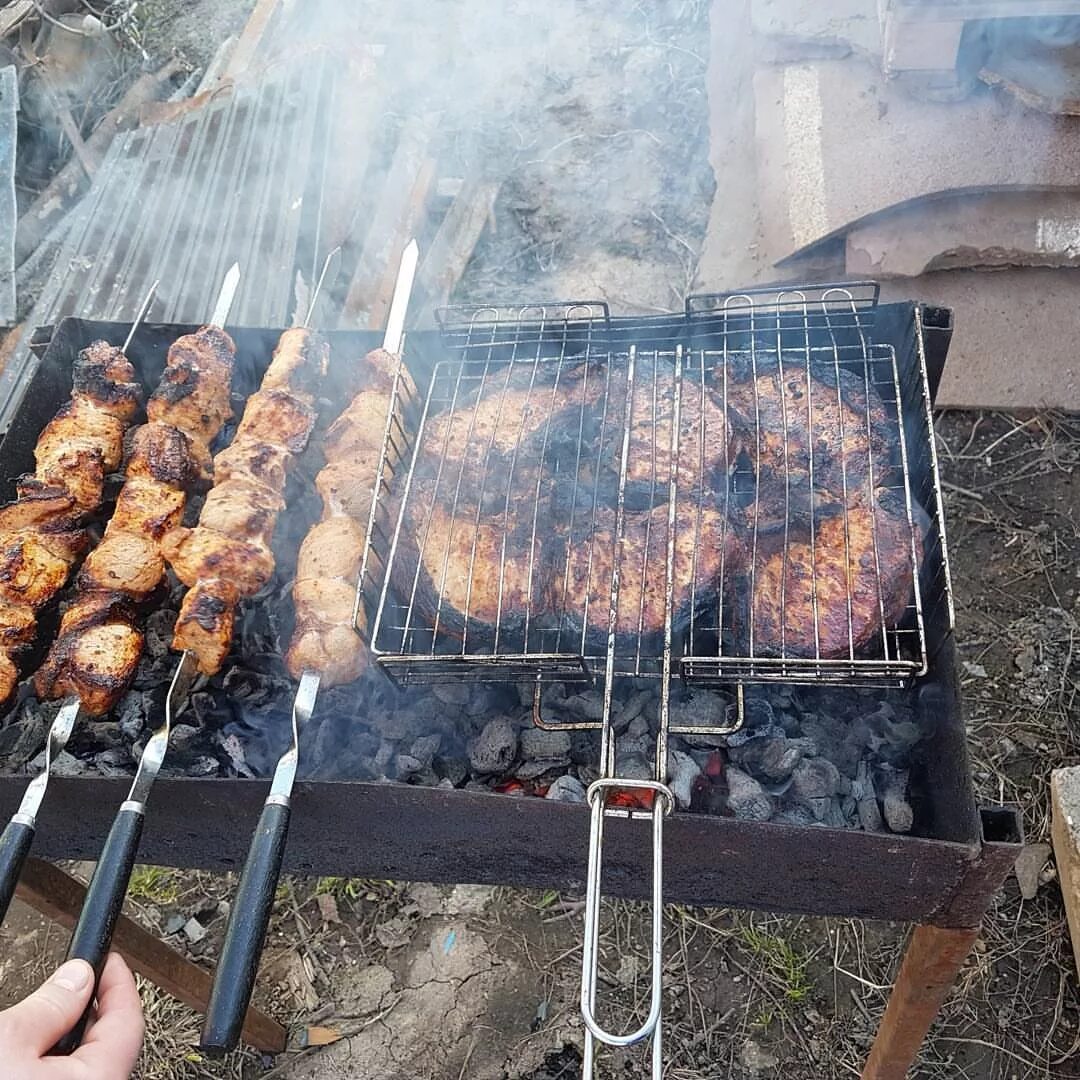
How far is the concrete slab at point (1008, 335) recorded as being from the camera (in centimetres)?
480

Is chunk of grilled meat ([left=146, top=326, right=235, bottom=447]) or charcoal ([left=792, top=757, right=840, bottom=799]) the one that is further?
chunk of grilled meat ([left=146, top=326, right=235, bottom=447])

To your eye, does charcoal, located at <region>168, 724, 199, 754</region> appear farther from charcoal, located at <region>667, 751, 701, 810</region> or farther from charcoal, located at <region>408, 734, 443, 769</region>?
charcoal, located at <region>667, 751, 701, 810</region>

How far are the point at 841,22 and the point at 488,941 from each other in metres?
5.39

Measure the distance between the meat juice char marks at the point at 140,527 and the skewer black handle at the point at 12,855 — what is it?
690 millimetres

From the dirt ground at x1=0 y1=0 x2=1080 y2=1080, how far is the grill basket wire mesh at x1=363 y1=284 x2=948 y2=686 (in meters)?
1.69

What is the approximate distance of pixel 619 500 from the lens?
2.59 meters

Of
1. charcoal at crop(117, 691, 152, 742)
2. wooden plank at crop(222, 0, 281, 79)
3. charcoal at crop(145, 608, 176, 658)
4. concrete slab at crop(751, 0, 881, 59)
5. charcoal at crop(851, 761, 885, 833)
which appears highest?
wooden plank at crop(222, 0, 281, 79)

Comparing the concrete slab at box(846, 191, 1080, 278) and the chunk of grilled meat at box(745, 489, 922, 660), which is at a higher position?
the chunk of grilled meat at box(745, 489, 922, 660)

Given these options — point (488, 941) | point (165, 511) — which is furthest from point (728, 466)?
point (488, 941)

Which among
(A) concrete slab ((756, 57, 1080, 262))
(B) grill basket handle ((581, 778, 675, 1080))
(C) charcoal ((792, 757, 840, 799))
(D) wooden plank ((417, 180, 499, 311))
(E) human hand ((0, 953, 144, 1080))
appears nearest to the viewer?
(B) grill basket handle ((581, 778, 675, 1080))

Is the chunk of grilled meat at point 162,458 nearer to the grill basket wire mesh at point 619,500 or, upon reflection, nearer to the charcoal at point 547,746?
the grill basket wire mesh at point 619,500

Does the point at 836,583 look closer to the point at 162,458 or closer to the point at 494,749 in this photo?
the point at 494,749

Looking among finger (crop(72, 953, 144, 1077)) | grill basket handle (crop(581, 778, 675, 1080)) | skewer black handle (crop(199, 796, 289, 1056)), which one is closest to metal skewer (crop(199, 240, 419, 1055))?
skewer black handle (crop(199, 796, 289, 1056))

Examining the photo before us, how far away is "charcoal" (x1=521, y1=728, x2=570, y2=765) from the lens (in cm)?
269
